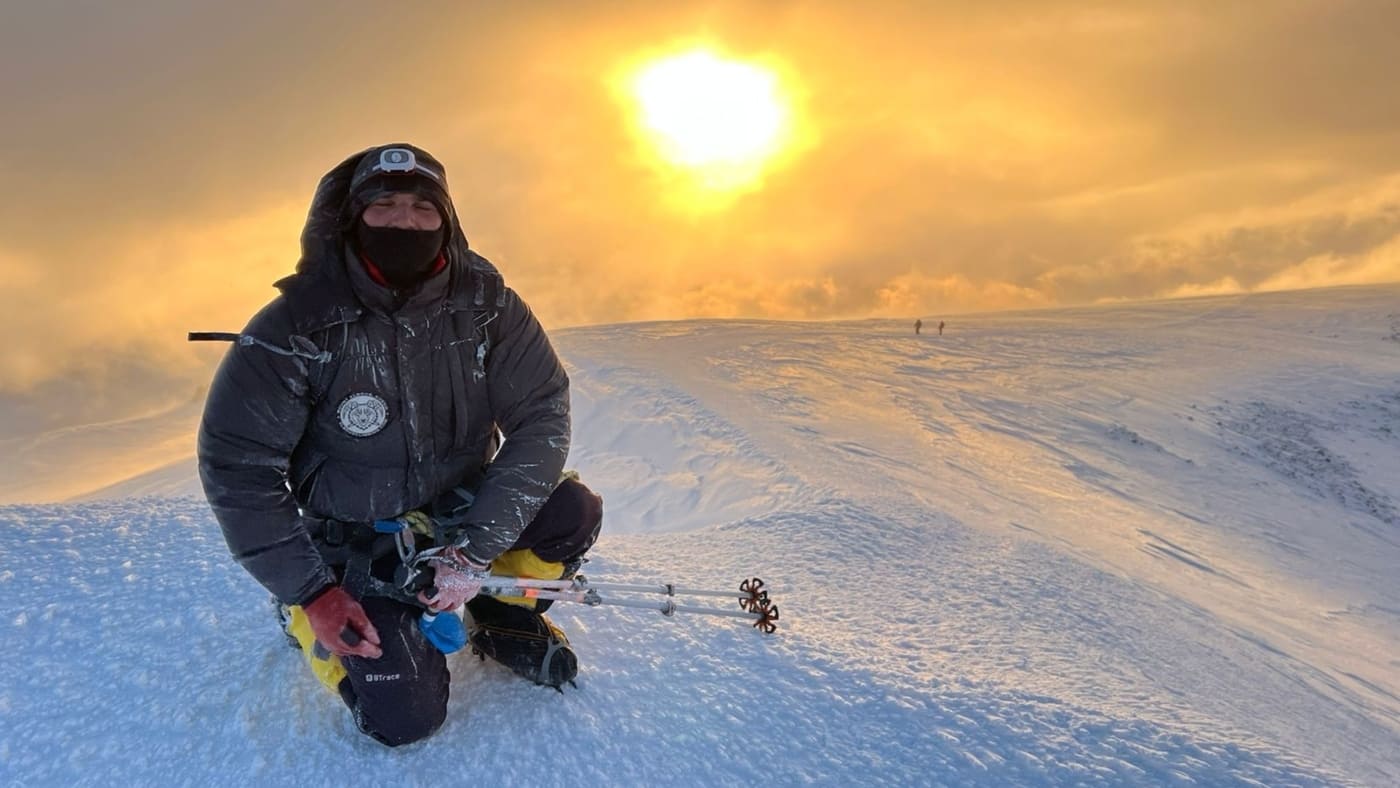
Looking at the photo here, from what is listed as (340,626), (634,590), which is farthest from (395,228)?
(634,590)

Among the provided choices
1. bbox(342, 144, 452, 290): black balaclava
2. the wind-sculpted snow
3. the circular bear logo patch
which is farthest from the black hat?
the wind-sculpted snow

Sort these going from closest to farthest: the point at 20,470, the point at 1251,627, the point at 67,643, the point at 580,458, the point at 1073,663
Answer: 1. the point at 67,643
2. the point at 1073,663
3. the point at 1251,627
4. the point at 580,458
5. the point at 20,470

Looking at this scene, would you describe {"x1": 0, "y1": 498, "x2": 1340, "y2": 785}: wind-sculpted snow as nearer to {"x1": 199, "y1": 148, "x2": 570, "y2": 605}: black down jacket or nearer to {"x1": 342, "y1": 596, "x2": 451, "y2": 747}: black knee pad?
{"x1": 342, "y1": 596, "x2": 451, "y2": 747}: black knee pad

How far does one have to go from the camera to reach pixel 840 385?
1160cm

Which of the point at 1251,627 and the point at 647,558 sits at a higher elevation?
the point at 647,558

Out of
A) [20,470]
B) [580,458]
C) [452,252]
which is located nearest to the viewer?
[452,252]

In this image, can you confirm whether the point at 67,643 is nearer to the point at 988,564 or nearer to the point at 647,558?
the point at 647,558

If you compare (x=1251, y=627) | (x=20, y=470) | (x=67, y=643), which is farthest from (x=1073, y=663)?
(x=20, y=470)

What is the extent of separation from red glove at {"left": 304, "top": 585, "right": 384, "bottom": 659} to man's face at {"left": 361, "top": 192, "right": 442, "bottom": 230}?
1.22 m

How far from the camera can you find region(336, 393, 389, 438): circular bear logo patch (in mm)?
2643

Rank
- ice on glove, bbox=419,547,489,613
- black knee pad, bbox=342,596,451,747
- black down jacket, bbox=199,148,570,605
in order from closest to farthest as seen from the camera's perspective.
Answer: black down jacket, bbox=199,148,570,605
black knee pad, bbox=342,596,451,747
ice on glove, bbox=419,547,489,613

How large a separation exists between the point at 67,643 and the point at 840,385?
9.78 m

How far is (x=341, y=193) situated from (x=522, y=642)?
5.77 ft

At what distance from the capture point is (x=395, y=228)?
2.62m
